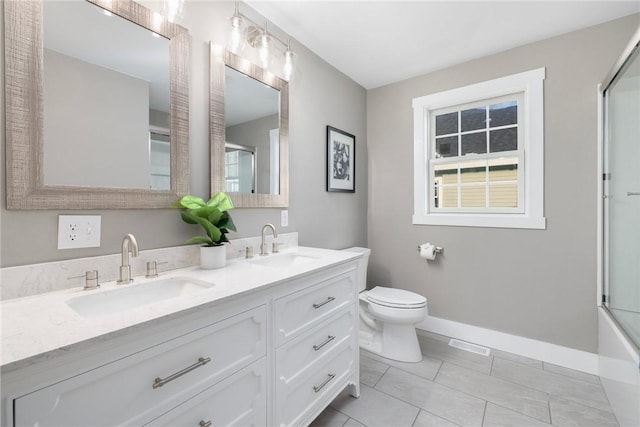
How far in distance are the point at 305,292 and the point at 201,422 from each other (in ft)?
1.88

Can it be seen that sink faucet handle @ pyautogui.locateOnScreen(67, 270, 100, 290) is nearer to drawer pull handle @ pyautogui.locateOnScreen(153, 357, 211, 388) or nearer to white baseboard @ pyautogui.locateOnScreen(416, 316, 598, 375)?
drawer pull handle @ pyautogui.locateOnScreen(153, 357, 211, 388)

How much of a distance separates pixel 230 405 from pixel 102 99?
1.25 m

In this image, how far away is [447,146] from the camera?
2.56 metres

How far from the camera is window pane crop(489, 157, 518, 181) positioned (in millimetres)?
2254

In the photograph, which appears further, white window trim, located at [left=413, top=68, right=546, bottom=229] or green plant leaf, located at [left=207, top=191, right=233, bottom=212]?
white window trim, located at [left=413, top=68, right=546, bottom=229]

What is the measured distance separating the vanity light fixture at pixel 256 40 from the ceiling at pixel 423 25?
138mm

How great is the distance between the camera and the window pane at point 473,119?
239cm

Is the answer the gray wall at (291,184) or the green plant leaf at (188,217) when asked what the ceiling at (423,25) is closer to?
the gray wall at (291,184)

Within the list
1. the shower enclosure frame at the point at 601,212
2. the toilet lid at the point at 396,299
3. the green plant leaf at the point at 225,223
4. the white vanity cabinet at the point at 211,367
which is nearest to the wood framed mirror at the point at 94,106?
the green plant leaf at the point at 225,223

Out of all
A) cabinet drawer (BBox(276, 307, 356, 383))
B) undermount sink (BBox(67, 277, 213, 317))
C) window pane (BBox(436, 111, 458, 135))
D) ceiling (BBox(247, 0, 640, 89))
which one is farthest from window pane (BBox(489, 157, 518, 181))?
undermount sink (BBox(67, 277, 213, 317))

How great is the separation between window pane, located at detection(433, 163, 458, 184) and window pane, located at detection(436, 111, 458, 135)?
311 millimetres

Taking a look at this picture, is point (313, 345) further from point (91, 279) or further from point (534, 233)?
point (534, 233)

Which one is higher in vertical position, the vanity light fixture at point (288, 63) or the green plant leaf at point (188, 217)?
the vanity light fixture at point (288, 63)

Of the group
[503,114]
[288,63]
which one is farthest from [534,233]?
[288,63]
